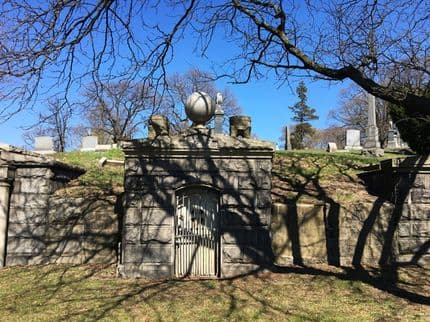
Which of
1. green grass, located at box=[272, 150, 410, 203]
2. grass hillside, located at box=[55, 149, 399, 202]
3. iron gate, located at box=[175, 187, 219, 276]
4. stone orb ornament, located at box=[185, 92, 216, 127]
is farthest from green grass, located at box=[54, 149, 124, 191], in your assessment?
green grass, located at box=[272, 150, 410, 203]

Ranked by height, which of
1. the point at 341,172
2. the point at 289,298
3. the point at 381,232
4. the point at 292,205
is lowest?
the point at 289,298

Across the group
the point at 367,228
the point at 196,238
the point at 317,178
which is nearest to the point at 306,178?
the point at 317,178

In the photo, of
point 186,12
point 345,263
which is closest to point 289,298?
point 345,263

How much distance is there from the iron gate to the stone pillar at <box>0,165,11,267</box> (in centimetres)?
417

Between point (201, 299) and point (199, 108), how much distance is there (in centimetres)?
376

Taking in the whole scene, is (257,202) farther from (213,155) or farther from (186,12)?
(186,12)

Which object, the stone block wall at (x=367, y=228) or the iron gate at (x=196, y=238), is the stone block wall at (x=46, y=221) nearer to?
the iron gate at (x=196, y=238)

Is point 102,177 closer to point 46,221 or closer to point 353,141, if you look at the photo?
point 46,221

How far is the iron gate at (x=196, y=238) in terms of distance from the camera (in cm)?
851

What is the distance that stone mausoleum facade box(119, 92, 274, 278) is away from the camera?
8398 millimetres

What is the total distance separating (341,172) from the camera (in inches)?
499

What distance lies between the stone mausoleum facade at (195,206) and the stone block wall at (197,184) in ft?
0.07

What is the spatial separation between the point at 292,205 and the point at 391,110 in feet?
31.2

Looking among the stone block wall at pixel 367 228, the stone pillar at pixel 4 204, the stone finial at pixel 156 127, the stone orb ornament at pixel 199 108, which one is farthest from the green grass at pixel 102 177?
the stone block wall at pixel 367 228
